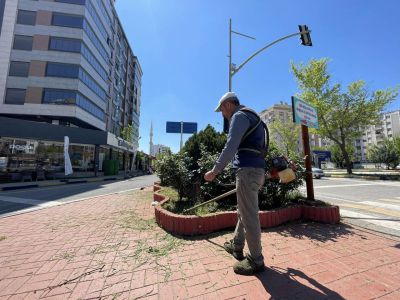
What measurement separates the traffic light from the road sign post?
686 centimetres

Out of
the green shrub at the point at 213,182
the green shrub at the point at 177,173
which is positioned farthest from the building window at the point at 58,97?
the green shrub at the point at 177,173

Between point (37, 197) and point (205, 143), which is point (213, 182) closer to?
point (205, 143)

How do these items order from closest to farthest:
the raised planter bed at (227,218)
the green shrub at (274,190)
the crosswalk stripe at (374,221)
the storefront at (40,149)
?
the raised planter bed at (227,218) < the crosswalk stripe at (374,221) < the green shrub at (274,190) < the storefront at (40,149)

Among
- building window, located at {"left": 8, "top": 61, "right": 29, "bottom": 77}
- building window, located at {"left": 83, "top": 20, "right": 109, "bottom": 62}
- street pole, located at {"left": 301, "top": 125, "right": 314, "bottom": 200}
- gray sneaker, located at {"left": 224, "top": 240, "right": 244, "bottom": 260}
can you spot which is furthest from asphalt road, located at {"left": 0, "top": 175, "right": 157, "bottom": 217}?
building window, located at {"left": 83, "top": 20, "right": 109, "bottom": 62}

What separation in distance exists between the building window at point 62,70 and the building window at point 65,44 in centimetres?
187

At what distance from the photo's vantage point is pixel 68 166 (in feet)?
54.9

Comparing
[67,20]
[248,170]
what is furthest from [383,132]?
[248,170]

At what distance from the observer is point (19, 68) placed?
25859mm

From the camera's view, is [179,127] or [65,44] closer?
[179,127]

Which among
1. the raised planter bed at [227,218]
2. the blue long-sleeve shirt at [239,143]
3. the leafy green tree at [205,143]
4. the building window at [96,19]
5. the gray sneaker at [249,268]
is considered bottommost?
the gray sneaker at [249,268]

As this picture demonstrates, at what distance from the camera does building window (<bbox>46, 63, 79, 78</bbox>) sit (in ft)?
84.5

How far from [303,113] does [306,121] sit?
7.7 inches

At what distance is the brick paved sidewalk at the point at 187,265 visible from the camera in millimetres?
2324

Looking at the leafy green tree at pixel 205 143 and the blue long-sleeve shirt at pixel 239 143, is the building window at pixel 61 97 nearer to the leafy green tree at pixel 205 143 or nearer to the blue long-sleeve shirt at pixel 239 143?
the leafy green tree at pixel 205 143
